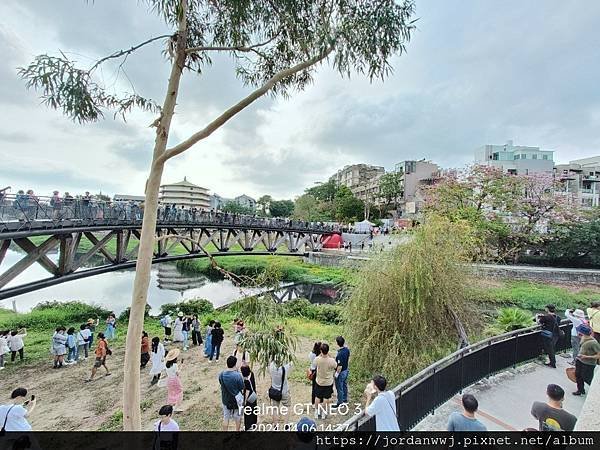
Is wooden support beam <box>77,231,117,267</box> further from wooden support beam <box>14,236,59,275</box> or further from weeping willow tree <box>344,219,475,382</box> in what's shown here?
weeping willow tree <box>344,219,475,382</box>

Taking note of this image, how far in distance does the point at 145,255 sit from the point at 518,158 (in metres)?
50.7

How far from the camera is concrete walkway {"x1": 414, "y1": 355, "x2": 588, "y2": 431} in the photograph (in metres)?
4.62

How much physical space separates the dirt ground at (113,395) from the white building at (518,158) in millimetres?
41518

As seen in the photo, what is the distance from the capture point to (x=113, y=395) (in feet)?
24.7

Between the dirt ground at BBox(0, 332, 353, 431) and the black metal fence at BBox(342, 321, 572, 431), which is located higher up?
the black metal fence at BBox(342, 321, 572, 431)

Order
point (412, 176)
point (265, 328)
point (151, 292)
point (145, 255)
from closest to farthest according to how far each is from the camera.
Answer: point (145, 255) → point (265, 328) → point (151, 292) → point (412, 176)

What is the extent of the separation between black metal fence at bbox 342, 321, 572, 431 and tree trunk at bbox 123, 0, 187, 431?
3067 millimetres

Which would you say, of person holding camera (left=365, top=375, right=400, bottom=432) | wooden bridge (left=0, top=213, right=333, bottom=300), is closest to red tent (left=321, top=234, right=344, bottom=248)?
wooden bridge (left=0, top=213, right=333, bottom=300)

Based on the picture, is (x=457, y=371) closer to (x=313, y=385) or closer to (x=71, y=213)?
(x=313, y=385)

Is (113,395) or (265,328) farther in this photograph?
(113,395)

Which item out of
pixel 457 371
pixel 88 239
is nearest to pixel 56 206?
pixel 88 239

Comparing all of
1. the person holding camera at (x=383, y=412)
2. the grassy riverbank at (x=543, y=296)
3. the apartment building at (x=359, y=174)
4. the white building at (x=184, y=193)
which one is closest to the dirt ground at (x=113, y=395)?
the person holding camera at (x=383, y=412)

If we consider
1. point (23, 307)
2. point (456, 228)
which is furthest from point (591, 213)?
point (23, 307)

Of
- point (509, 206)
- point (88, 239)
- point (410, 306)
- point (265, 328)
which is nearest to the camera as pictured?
point (265, 328)
